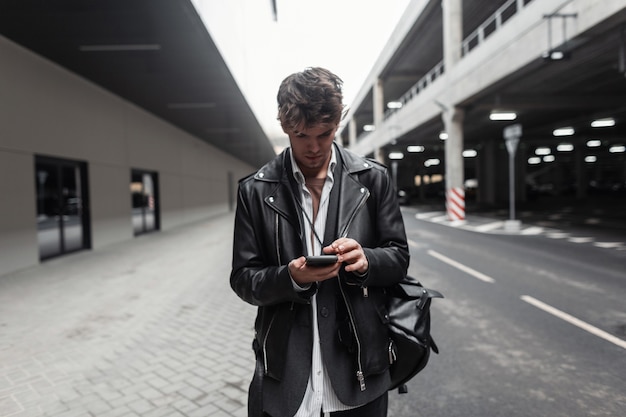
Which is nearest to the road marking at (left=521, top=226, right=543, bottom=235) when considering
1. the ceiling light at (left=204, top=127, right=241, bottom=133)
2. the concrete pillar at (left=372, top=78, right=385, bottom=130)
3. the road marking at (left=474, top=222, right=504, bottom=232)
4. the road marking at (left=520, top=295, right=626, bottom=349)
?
the road marking at (left=474, top=222, right=504, bottom=232)

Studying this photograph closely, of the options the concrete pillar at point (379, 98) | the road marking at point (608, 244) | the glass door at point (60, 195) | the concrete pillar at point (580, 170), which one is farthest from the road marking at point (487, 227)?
the concrete pillar at point (580, 170)

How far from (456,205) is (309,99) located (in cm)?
1751

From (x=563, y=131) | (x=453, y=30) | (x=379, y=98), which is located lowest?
(x=563, y=131)

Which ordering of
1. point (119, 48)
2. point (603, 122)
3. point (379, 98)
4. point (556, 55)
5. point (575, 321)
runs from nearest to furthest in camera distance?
point (575, 321) < point (119, 48) < point (556, 55) < point (603, 122) < point (379, 98)

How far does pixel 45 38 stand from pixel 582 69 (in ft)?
52.9

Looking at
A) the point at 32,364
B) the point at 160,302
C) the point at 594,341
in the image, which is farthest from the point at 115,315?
the point at 594,341

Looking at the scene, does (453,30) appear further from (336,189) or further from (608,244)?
(336,189)

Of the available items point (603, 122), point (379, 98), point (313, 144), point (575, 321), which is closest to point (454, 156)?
point (603, 122)

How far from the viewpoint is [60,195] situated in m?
10.4

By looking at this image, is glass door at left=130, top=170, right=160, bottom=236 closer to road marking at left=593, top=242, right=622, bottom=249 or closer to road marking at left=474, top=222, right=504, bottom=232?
road marking at left=474, top=222, right=504, bottom=232

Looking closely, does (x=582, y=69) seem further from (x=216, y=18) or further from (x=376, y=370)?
(x=376, y=370)

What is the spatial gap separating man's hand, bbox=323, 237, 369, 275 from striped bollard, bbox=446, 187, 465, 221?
17173 mm

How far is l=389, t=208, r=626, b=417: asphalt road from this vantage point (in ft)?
9.64

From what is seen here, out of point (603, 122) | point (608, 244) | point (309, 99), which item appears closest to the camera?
point (309, 99)
